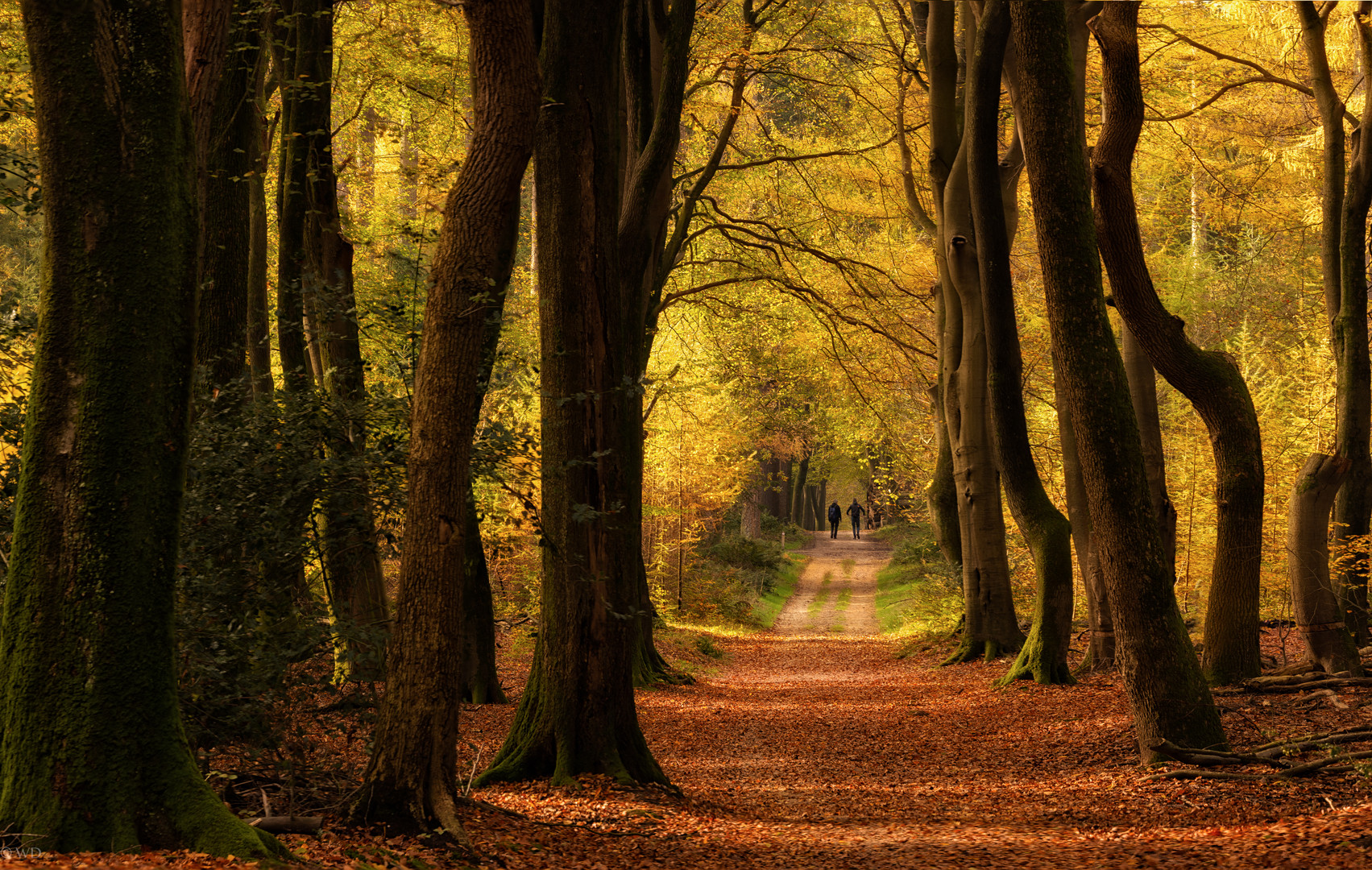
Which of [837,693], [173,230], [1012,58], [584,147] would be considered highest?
[1012,58]

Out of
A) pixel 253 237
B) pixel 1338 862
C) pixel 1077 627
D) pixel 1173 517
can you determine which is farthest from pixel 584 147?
pixel 1077 627

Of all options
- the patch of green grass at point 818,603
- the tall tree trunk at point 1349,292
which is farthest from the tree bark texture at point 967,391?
the patch of green grass at point 818,603

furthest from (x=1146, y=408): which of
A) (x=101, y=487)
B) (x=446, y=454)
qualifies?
(x=101, y=487)

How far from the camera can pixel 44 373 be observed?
387 centimetres

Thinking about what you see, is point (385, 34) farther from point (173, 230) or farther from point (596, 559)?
point (173, 230)

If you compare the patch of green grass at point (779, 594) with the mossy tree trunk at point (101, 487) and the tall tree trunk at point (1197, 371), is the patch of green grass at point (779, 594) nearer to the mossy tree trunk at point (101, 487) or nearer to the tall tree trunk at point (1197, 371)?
the tall tree trunk at point (1197, 371)

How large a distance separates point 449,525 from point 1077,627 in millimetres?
15030

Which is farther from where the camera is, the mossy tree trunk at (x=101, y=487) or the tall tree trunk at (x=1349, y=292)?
the tall tree trunk at (x=1349, y=292)

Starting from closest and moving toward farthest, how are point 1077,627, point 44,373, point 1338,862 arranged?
point 44,373 → point 1338,862 → point 1077,627

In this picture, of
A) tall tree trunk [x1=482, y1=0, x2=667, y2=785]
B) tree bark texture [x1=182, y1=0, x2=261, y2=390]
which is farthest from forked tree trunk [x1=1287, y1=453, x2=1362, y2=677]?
tree bark texture [x1=182, y1=0, x2=261, y2=390]

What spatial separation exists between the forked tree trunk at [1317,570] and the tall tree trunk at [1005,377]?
9.52 ft

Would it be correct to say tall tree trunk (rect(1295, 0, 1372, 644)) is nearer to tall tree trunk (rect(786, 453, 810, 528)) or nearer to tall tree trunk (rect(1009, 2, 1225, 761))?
tall tree trunk (rect(1009, 2, 1225, 761))

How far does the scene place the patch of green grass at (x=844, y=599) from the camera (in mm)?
26953

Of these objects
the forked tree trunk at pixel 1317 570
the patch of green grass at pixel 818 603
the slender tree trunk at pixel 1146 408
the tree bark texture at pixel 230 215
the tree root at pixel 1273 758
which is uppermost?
the tree bark texture at pixel 230 215
